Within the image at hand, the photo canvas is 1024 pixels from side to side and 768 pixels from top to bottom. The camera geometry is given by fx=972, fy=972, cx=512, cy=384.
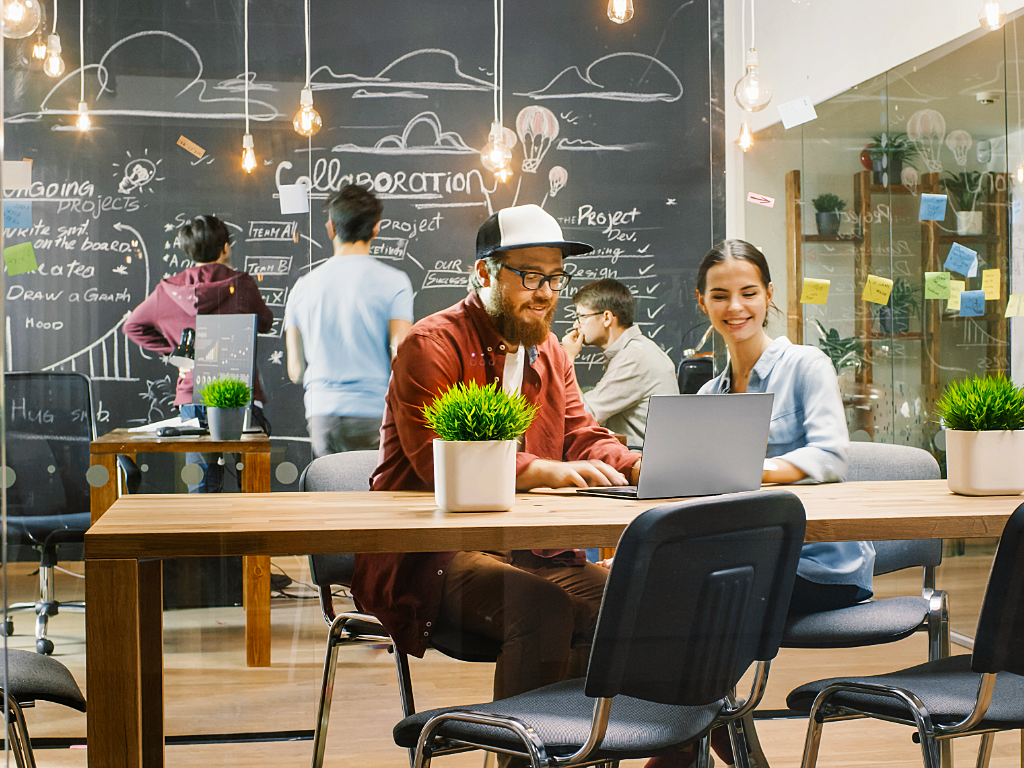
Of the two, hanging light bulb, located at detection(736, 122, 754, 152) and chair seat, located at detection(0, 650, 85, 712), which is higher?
hanging light bulb, located at detection(736, 122, 754, 152)

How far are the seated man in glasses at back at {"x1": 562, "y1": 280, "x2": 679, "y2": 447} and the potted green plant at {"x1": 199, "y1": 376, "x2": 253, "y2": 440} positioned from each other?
0.98m

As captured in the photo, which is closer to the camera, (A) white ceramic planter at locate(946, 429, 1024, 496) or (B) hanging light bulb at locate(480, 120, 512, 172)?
(A) white ceramic planter at locate(946, 429, 1024, 496)

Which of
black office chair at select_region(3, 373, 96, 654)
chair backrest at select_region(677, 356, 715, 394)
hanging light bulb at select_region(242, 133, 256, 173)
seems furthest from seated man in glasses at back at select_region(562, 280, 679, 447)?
black office chair at select_region(3, 373, 96, 654)

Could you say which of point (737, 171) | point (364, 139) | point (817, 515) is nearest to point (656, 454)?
point (817, 515)

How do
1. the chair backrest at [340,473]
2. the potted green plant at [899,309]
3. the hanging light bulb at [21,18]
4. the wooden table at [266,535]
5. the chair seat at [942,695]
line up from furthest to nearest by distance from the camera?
1. the potted green plant at [899,309]
2. the hanging light bulb at [21,18]
3. the chair backrest at [340,473]
4. the chair seat at [942,695]
5. the wooden table at [266,535]

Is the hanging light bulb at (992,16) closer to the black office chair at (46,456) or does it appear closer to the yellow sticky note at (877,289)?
the yellow sticky note at (877,289)

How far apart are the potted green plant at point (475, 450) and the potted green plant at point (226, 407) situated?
1.24 metres

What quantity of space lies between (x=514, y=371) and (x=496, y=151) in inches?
40.8

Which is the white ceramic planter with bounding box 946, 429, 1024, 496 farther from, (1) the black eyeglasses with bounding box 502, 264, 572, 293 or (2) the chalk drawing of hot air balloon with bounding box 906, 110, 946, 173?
(2) the chalk drawing of hot air balloon with bounding box 906, 110, 946, 173

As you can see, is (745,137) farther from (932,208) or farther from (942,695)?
(942,695)

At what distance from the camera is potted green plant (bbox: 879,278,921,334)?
3084mm

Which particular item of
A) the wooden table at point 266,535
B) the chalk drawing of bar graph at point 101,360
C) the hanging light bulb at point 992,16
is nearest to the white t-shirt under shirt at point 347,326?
the chalk drawing of bar graph at point 101,360

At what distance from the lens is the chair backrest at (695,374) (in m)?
2.66

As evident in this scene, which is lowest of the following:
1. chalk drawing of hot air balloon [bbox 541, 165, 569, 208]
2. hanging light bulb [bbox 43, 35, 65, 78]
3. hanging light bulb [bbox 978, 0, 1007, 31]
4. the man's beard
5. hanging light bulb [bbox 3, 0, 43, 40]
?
the man's beard
